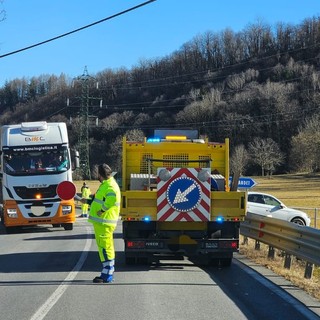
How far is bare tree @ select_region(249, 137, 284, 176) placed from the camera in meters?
99.9

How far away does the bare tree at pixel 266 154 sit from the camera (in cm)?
9988

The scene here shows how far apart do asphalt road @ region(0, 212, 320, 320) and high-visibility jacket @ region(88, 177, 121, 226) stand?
3.48 ft

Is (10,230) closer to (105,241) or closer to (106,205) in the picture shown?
(105,241)

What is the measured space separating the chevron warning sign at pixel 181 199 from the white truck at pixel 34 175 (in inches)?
365

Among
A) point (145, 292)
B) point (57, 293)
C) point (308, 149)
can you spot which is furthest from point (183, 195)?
point (308, 149)

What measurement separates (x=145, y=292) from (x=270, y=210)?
1247 centimetres

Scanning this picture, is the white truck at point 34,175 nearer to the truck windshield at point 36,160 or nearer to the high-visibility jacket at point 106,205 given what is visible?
the truck windshield at point 36,160

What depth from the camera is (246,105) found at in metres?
124

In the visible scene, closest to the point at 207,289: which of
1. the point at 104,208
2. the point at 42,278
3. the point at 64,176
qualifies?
the point at 104,208

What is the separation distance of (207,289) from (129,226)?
2556 millimetres

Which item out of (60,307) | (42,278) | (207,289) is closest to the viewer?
(60,307)

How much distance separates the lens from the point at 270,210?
1978 cm

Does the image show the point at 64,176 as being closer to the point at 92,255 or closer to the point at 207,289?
the point at 92,255

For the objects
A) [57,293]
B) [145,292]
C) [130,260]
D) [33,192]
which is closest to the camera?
[57,293]
